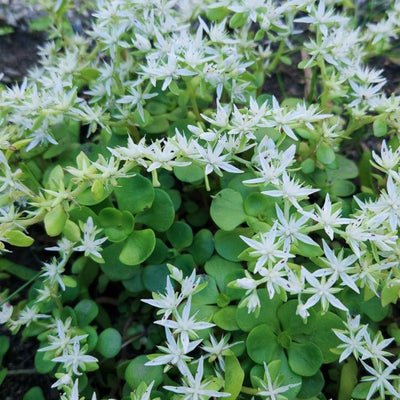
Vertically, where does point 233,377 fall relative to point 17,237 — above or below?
below

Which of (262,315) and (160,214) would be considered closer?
(262,315)

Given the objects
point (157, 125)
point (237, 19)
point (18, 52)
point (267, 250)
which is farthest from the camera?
point (18, 52)

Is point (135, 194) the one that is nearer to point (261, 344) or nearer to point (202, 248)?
Result: point (202, 248)

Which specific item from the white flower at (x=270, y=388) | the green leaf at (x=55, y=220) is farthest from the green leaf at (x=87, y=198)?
the white flower at (x=270, y=388)

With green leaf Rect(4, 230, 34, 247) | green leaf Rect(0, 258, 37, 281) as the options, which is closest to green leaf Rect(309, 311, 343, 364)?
green leaf Rect(4, 230, 34, 247)

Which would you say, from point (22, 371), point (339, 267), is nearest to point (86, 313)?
point (22, 371)

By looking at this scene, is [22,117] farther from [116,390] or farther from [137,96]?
[116,390]
